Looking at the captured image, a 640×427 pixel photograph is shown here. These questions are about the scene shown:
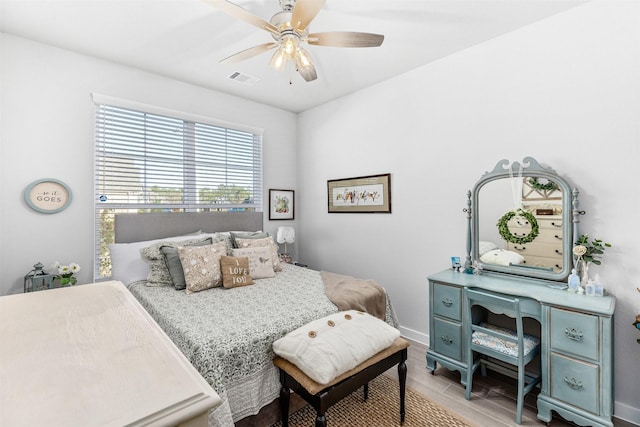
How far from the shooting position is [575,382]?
72.7 inches

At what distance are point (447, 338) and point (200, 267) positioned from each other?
213cm

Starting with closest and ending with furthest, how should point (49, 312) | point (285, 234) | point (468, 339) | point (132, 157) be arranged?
point (49, 312), point (468, 339), point (132, 157), point (285, 234)

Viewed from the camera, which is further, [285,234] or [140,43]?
[285,234]

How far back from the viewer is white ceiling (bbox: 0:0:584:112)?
7.16 feet

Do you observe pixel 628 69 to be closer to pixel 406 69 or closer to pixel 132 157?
pixel 406 69

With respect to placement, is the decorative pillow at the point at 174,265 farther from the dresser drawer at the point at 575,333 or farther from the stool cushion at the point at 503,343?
the dresser drawer at the point at 575,333

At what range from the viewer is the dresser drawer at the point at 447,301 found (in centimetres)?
238

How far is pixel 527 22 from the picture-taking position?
2.39 m

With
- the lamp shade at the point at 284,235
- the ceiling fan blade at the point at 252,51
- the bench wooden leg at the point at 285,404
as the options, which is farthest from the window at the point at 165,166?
the bench wooden leg at the point at 285,404

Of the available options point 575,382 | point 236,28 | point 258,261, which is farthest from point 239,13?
point 575,382

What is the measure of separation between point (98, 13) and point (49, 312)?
2.45 m

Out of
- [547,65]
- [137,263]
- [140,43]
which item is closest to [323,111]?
[140,43]

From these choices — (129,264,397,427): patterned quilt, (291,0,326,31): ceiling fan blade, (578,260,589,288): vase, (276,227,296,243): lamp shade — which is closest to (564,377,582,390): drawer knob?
(578,260,589,288): vase

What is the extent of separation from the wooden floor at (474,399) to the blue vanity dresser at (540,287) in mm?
128
